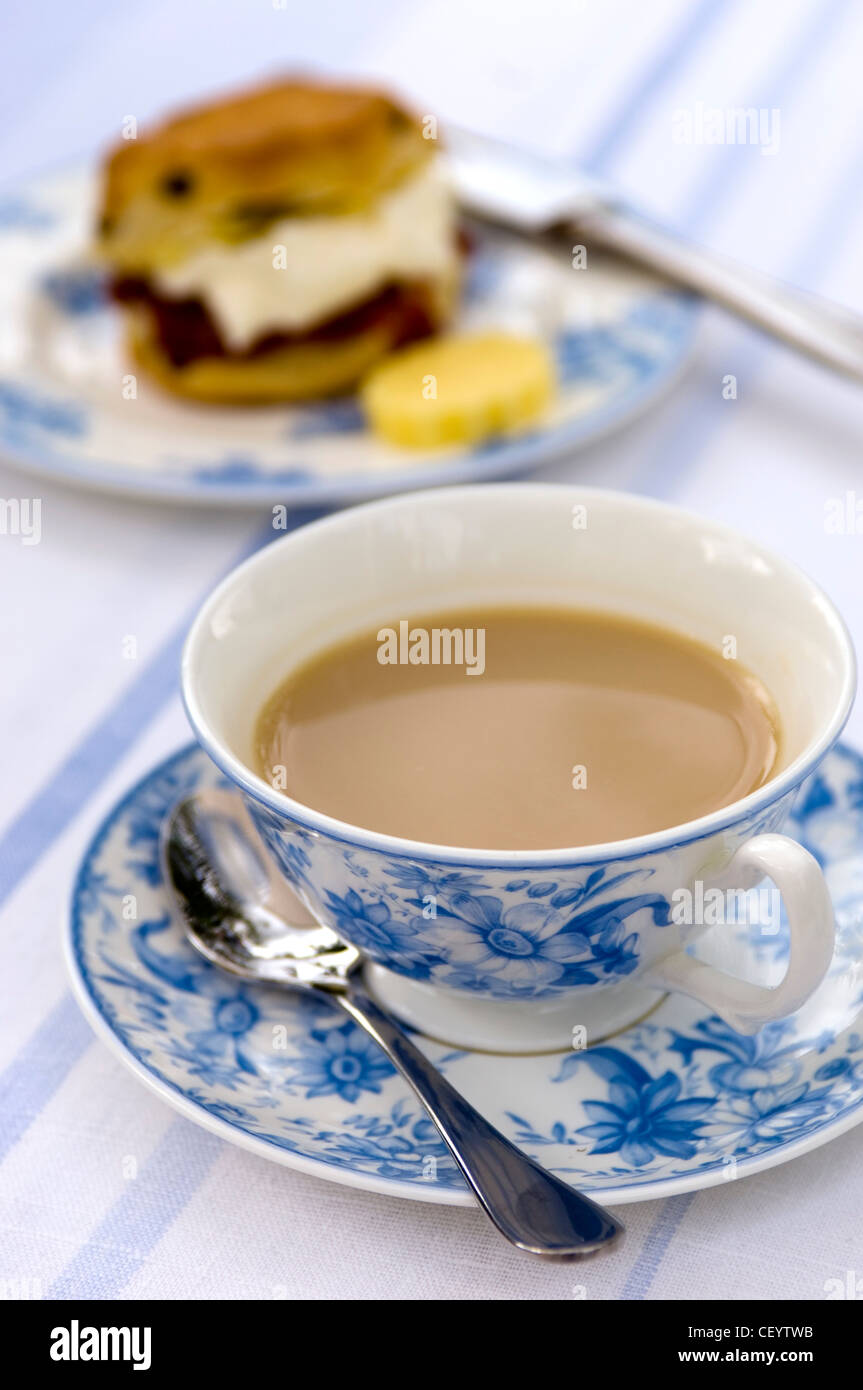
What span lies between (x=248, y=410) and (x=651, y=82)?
0.94 m

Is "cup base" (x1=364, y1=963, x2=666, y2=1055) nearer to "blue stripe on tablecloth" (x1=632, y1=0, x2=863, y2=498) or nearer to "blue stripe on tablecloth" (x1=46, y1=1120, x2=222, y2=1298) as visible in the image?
"blue stripe on tablecloth" (x1=46, y1=1120, x2=222, y2=1298)

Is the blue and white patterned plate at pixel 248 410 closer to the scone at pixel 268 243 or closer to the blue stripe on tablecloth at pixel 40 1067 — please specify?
the scone at pixel 268 243

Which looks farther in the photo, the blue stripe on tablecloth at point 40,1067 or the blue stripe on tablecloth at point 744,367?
the blue stripe on tablecloth at point 744,367

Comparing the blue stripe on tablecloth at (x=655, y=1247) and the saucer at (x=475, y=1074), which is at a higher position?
the saucer at (x=475, y=1074)

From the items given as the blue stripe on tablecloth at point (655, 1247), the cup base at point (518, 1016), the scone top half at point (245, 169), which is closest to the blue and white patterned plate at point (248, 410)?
the scone top half at point (245, 169)

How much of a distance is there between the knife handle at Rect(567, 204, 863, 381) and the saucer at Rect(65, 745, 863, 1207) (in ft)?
2.27

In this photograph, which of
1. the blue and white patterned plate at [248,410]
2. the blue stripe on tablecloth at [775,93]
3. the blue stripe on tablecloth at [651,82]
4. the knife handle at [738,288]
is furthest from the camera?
the blue stripe on tablecloth at [651,82]

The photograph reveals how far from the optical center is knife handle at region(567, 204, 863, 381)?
1437mm

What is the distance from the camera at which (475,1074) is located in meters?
0.79

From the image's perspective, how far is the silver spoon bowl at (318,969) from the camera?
678 mm

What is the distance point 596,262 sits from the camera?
5.38 feet

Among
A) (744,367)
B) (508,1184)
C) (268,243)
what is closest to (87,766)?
(508,1184)

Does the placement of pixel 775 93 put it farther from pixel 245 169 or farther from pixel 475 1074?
pixel 475 1074

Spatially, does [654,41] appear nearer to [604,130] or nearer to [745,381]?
[604,130]
